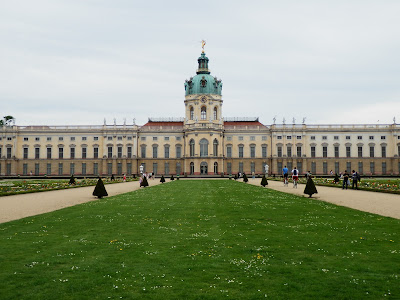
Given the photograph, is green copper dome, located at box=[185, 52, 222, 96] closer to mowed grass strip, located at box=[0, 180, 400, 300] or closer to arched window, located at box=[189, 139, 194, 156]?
arched window, located at box=[189, 139, 194, 156]

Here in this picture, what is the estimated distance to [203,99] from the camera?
86562 millimetres

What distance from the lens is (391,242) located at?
1050 centimetres

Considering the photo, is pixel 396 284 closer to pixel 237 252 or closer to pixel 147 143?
pixel 237 252

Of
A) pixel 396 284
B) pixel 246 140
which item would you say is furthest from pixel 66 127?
pixel 396 284

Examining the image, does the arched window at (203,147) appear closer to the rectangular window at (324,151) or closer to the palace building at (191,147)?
the palace building at (191,147)

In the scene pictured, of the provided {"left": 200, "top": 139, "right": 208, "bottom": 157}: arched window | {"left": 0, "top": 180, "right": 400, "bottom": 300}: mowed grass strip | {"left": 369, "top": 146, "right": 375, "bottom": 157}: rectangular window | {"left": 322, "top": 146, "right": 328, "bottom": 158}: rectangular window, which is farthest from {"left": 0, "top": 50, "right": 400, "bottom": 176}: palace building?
{"left": 0, "top": 180, "right": 400, "bottom": 300}: mowed grass strip

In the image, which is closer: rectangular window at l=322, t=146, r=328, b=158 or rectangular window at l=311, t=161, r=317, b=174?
rectangular window at l=311, t=161, r=317, b=174

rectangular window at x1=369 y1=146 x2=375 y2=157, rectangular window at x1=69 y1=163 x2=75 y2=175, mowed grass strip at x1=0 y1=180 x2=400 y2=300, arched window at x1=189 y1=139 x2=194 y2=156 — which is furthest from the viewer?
rectangular window at x1=69 y1=163 x2=75 y2=175

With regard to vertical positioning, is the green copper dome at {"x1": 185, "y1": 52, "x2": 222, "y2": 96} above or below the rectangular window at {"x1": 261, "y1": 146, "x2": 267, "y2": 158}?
above

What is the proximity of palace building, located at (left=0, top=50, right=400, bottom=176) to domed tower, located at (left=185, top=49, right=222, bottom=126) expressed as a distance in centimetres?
21

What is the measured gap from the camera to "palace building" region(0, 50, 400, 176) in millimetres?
87000

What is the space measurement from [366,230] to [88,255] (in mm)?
8176

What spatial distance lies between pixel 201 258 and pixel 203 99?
78.8 m

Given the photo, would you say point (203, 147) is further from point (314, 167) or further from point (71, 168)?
point (71, 168)
